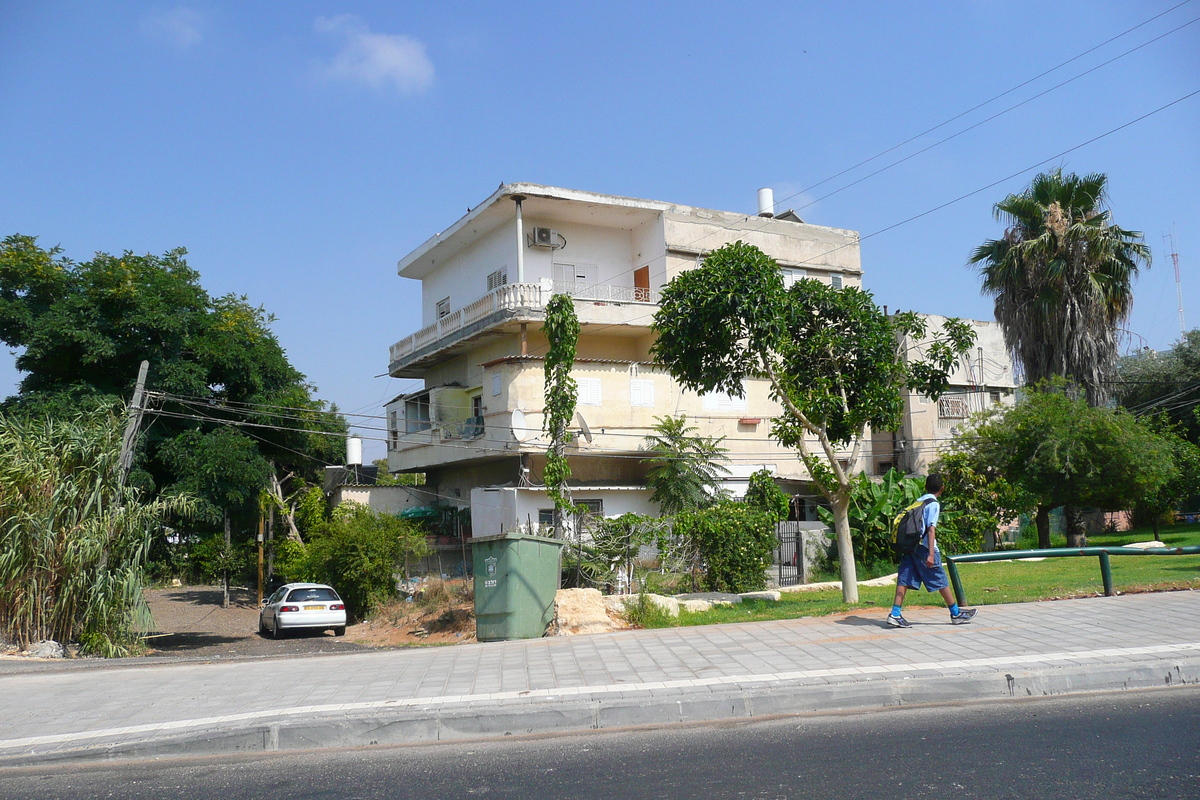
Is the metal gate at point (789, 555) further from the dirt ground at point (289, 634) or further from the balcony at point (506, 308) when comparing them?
the balcony at point (506, 308)

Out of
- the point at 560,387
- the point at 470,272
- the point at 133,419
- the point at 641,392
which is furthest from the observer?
the point at 470,272

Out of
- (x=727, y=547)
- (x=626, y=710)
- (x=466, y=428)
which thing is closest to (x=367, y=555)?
(x=466, y=428)

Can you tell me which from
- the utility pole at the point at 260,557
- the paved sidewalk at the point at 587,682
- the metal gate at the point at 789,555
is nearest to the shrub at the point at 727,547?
the metal gate at the point at 789,555

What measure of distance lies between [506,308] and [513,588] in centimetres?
1573

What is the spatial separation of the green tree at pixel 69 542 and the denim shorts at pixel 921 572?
13147 mm

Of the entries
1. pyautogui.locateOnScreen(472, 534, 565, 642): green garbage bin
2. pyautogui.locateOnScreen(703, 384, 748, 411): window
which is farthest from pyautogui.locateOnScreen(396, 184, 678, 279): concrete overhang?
pyautogui.locateOnScreen(472, 534, 565, 642): green garbage bin

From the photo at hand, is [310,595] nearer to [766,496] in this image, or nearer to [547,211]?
[766,496]

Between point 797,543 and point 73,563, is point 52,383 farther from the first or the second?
point 797,543

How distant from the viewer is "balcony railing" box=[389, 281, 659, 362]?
2848cm

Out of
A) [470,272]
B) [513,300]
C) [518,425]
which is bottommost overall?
[518,425]

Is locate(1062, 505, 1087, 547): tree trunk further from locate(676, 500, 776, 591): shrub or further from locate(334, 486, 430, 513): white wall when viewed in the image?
locate(334, 486, 430, 513): white wall

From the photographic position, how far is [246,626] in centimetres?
2934

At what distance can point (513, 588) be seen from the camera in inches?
552

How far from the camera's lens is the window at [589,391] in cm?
2808
